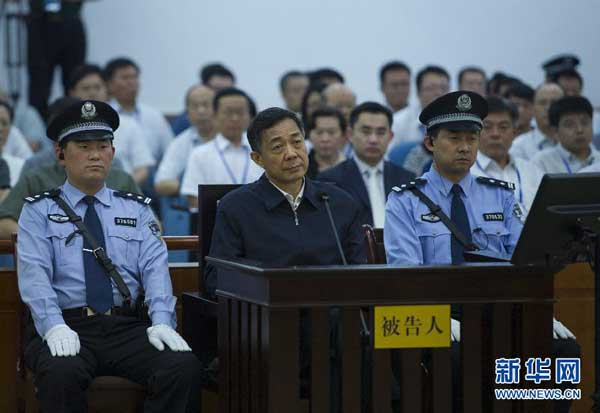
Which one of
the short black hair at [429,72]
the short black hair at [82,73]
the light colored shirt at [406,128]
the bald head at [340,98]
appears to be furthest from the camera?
the short black hair at [429,72]

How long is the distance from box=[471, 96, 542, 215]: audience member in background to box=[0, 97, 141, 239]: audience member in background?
1.96 metres

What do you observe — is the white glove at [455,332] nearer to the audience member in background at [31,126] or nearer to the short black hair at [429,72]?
the short black hair at [429,72]

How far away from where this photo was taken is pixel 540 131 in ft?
28.9

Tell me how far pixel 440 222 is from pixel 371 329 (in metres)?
1.01

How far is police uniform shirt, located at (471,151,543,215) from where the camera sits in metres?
6.86

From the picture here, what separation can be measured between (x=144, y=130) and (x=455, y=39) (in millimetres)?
3137

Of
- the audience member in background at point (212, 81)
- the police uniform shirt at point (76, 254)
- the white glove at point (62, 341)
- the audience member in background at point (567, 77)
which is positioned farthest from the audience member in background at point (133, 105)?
the white glove at point (62, 341)

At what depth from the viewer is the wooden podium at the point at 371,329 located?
4168mm

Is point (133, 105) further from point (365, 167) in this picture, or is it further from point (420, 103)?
point (365, 167)

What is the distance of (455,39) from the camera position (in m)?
11.1

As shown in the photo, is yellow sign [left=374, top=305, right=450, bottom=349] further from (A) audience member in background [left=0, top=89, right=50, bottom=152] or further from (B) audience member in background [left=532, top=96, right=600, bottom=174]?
(A) audience member in background [left=0, top=89, right=50, bottom=152]

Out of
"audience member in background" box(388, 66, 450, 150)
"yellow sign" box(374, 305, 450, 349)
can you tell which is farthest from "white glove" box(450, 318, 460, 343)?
"audience member in background" box(388, 66, 450, 150)

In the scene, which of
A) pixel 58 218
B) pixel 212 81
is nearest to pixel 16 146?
pixel 212 81

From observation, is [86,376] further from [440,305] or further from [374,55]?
[374,55]
